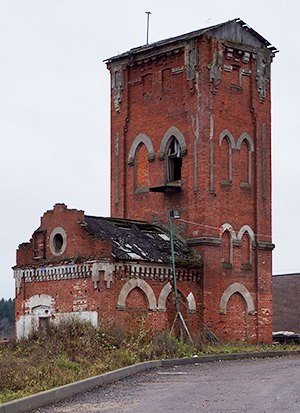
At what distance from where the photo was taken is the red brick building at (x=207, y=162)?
3678 cm

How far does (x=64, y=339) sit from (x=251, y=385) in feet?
29.6

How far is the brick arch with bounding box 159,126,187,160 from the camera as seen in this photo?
124 ft

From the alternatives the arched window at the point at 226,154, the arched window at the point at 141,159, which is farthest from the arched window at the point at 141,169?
the arched window at the point at 226,154

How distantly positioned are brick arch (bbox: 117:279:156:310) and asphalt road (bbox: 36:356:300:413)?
31.9ft

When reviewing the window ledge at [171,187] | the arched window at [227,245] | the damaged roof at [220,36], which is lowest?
the arched window at [227,245]

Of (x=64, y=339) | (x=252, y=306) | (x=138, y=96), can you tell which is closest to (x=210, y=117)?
(x=138, y=96)

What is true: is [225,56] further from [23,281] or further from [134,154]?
[23,281]

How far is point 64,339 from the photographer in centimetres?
2655

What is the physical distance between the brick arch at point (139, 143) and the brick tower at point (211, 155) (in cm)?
5

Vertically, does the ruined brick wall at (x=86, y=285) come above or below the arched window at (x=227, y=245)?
below

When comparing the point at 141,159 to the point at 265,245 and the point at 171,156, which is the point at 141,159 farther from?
the point at 265,245

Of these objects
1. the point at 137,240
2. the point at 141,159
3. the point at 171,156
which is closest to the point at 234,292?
the point at 137,240

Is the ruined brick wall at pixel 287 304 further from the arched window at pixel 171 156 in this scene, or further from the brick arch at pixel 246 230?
the arched window at pixel 171 156

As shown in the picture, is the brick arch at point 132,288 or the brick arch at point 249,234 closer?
the brick arch at point 132,288
